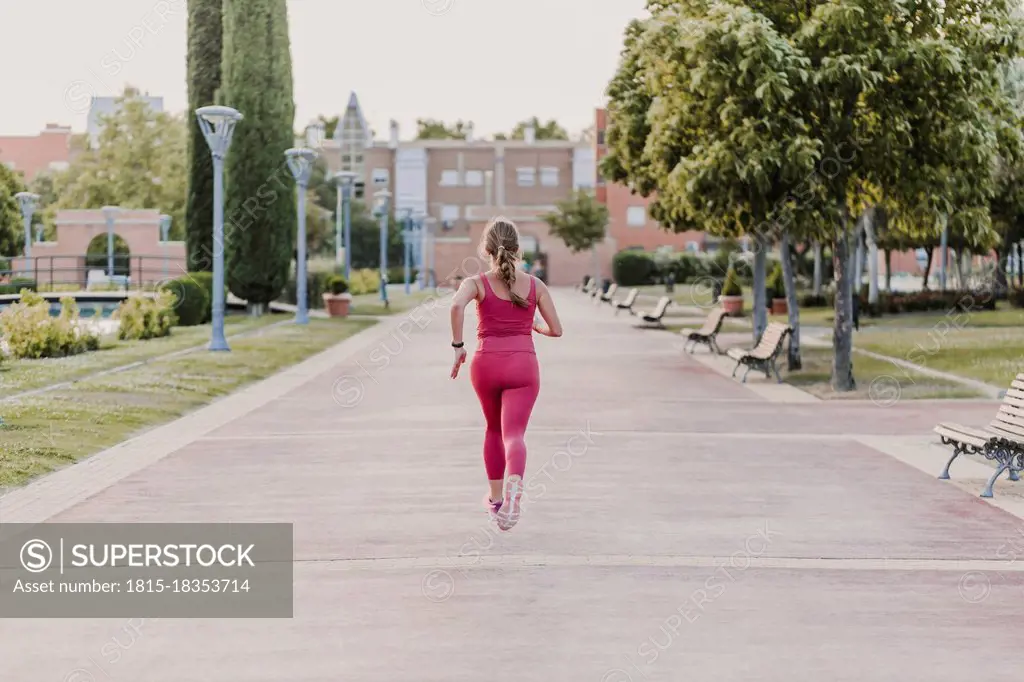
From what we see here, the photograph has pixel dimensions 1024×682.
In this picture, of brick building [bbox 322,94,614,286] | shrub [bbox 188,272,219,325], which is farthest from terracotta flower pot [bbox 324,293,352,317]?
brick building [bbox 322,94,614,286]

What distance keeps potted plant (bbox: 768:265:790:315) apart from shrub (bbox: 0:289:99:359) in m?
26.3

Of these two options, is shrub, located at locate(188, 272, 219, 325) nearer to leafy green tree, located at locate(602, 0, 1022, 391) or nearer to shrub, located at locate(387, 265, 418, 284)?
Answer: leafy green tree, located at locate(602, 0, 1022, 391)

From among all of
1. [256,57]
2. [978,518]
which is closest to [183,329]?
[256,57]

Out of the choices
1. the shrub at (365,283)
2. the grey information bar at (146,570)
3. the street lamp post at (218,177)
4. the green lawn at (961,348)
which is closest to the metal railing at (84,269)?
the shrub at (365,283)

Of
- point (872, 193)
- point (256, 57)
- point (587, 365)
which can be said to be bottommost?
point (587, 365)

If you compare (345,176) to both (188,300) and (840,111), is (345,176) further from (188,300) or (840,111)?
(840,111)

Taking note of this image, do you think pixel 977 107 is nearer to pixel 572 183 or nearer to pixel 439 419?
pixel 439 419

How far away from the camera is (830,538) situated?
9125 mm

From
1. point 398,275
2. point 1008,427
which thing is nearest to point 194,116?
point 1008,427

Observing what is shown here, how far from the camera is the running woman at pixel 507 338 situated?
8.84m

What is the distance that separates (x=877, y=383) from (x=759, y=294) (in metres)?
8.08

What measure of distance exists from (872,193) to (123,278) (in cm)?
3639

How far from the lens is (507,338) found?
896cm

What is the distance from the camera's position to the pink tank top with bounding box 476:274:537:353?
350 inches
